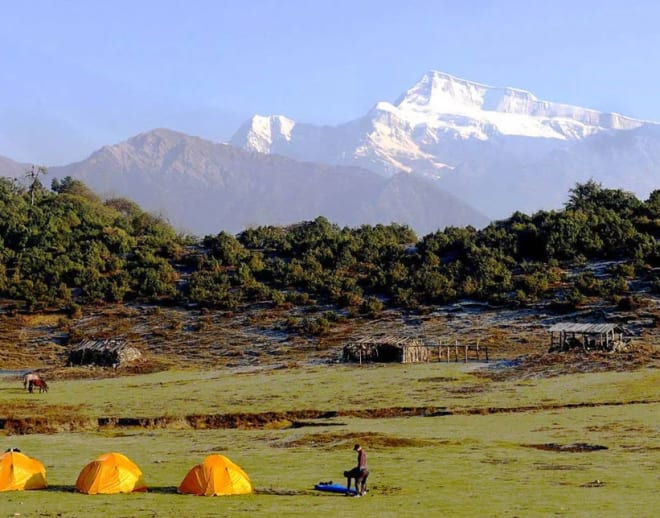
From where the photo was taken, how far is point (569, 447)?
40281 mm

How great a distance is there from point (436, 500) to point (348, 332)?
206 feet

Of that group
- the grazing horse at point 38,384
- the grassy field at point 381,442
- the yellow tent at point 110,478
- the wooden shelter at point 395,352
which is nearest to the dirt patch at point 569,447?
the grassy field at point 381,442

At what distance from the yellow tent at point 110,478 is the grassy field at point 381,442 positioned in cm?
63

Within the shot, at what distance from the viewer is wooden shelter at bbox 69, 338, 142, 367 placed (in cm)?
8100

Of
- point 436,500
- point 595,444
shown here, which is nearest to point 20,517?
point 436,500

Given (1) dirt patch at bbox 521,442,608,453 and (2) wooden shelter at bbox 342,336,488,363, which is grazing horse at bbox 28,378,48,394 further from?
(1) dirt patch at bbox 521,442,608,453

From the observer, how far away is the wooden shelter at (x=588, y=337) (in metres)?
74.6

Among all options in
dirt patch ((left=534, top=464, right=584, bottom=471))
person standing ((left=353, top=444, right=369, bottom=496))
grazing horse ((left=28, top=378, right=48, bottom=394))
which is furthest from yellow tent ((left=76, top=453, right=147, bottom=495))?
grazing horse ((left=28, top=378, right=48, bottom=394))

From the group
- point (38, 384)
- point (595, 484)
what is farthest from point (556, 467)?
point (38, 384)

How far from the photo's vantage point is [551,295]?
9594 centimetres

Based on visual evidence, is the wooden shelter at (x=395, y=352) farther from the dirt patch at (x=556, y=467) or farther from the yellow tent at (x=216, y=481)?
the yellow tent at (x=216, y=481)

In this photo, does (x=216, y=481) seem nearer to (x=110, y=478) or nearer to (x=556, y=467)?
(x=110, y=478)

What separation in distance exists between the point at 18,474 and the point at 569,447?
2258 centimetres

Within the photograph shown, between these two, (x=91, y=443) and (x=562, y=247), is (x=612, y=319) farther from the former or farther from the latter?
(x=91, y=443)
